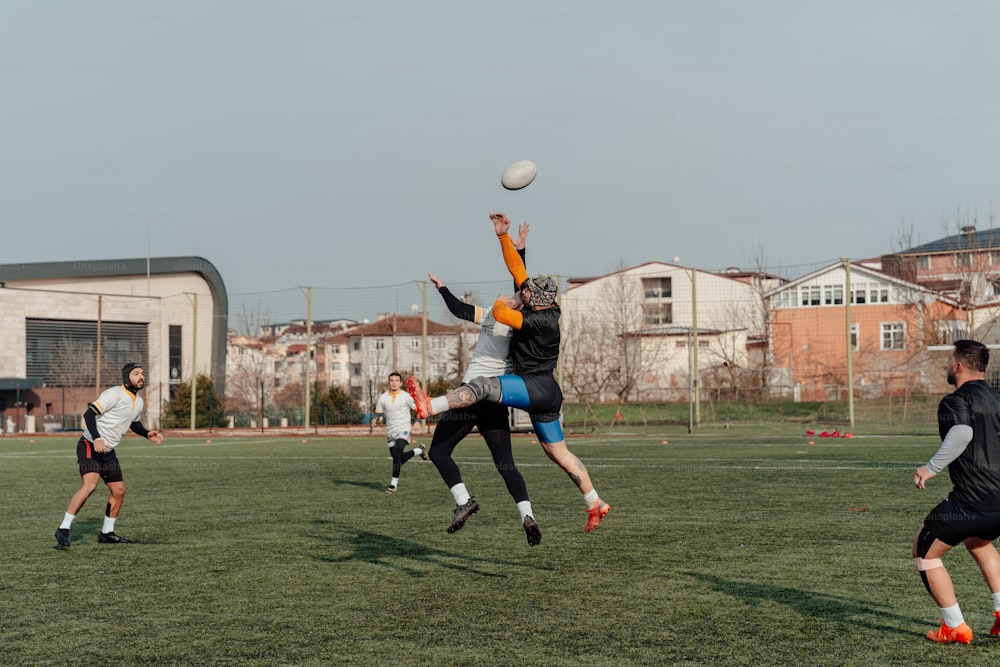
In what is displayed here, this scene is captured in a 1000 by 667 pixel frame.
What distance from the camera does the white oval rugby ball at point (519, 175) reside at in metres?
10.2

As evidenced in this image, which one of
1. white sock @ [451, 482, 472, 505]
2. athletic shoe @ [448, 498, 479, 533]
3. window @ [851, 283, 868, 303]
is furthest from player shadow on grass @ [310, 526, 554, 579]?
window @ [851, 283, 868, 303]

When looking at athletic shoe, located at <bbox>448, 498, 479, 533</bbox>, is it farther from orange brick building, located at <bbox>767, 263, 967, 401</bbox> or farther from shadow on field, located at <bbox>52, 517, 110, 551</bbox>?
orange brick building, located at <bbox>767, 263, 967, 401</bbox>

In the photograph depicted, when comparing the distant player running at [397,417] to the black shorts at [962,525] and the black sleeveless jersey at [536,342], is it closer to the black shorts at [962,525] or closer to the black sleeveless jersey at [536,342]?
the black sleeveless jersey at [536,342]

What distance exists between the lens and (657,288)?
79938mm

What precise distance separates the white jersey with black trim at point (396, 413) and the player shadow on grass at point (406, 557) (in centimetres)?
621

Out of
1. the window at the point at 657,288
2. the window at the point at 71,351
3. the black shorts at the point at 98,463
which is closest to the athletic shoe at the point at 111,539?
the black shorts at the point at 98,463

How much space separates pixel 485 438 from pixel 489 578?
4.00 ft

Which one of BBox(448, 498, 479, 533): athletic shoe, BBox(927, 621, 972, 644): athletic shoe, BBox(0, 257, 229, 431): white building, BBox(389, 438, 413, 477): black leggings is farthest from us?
BBox(0, 257, 229, 431): white building

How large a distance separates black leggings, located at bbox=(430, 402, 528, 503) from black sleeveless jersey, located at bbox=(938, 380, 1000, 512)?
3.68 meters

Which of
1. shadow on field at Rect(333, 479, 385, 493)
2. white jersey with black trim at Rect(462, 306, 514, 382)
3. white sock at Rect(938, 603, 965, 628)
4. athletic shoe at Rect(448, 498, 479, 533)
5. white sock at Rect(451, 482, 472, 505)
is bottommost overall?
shadow on field at Rect(333, 479, 385, 493)

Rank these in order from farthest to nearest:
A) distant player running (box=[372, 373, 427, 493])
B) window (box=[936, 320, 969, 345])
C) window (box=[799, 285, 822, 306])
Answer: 1. window (box=[799, 285, 822, 306])
2. window (box=[936, 320, 969, 345])
3. distant player running (box=[372, 373, 427, 493])

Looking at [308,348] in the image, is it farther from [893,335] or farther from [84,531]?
[893,335]

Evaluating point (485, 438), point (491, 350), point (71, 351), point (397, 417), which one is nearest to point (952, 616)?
point (485, 438)

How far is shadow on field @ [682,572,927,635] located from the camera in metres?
6.79
